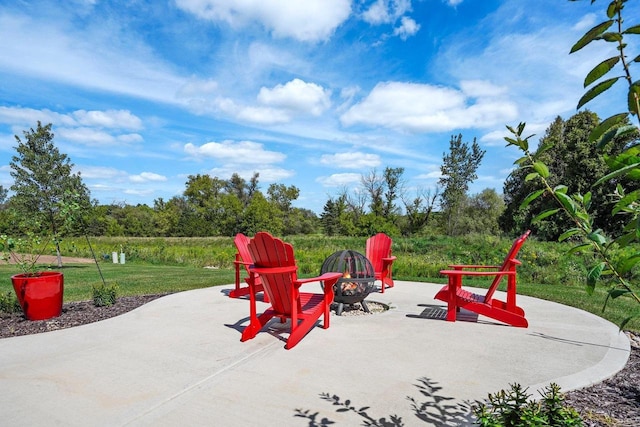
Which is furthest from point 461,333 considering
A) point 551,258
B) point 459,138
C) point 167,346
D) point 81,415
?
point 459,138

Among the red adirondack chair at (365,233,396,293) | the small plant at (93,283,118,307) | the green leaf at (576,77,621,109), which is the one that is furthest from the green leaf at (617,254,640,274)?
the small plant at (93,283,118,307)

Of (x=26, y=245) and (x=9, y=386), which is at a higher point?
(x=26, y=245)

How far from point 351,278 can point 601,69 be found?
15.0 feet

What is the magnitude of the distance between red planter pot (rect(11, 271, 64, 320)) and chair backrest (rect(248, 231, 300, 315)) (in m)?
2.96

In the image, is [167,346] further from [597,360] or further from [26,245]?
[597,360]

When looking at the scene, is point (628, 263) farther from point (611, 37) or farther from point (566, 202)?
point (611, 37)

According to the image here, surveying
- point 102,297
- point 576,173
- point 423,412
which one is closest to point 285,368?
point 423,412

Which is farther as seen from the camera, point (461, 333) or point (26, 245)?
point (26, 245)

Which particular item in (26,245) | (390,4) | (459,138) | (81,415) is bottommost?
(81,415)

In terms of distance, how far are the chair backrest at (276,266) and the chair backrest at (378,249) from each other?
3.32m

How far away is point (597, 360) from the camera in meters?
3.43

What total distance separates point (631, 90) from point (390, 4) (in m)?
7.00

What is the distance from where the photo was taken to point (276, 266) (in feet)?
12.9

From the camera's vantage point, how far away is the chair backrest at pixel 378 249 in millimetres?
7152
